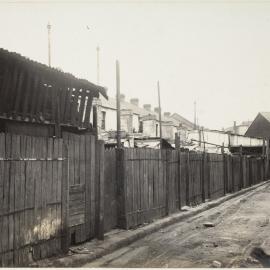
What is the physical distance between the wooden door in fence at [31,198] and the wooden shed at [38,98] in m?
1.87

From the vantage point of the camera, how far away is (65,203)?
771 centimetres

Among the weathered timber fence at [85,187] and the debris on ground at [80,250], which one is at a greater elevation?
the weathered timber fence at [85,187]

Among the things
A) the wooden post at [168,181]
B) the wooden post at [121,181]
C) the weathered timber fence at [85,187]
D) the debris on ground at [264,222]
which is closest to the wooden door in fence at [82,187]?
the weathered timber fence at [85,187]

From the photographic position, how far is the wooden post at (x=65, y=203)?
25.0ft

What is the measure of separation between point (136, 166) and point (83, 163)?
2.43 meters

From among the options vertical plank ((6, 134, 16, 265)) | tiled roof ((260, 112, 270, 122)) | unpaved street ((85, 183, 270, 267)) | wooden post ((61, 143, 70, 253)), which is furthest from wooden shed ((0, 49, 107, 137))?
tiled roof ((260, 112, 270, 122))

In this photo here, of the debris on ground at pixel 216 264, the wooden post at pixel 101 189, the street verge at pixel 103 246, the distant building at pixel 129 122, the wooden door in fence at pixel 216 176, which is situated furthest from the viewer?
the distant building at pixel 129 122

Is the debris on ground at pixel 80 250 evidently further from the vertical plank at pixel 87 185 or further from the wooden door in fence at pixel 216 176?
the wooden door in fence at pixel 216 176

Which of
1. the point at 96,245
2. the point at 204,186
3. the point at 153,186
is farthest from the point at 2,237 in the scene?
the point at 204,186

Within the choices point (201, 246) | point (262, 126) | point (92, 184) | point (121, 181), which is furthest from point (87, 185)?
point (262, 126)

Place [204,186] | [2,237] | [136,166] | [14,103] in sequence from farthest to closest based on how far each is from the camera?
[204,186], [136,166], [14,103], [2,237]

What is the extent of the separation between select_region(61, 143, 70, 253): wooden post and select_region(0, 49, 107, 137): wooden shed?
1801 millimetres

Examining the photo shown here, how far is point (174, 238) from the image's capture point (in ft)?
32.0

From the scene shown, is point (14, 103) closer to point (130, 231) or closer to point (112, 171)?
point (112, 171)
